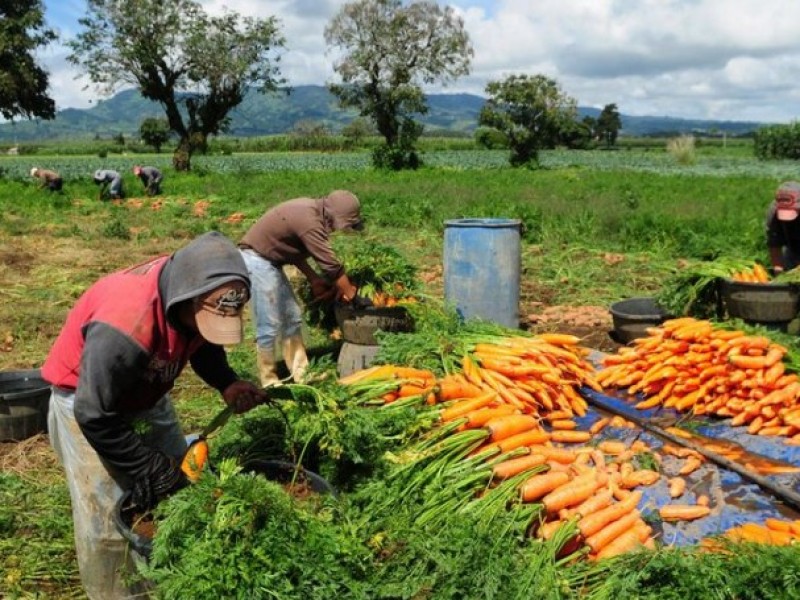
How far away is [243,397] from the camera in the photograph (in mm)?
3473

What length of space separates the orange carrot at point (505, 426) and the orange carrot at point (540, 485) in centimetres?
40

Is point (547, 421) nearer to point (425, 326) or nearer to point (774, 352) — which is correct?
point (425, 326)

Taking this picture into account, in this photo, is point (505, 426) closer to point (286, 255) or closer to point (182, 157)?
point (286, 255)

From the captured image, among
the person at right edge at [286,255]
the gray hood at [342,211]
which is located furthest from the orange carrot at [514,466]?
the gray hood at [342,211]

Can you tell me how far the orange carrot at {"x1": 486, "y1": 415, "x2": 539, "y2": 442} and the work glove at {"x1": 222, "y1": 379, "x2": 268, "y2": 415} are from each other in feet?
4.83

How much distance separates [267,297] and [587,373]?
2.86 m

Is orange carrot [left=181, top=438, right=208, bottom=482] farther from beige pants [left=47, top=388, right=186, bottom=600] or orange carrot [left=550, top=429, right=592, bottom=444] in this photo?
orange carrot [left=550, top=429, right=592, bottom=444]

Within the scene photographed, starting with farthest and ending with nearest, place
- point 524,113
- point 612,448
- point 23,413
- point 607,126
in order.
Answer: point 607,126 < point 524,113 < point 23,413 < point 612,448

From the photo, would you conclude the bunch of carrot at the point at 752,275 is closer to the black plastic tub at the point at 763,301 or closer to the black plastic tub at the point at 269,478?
the black plastic tub at the point at 763,301

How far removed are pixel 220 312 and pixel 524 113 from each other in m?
46.0

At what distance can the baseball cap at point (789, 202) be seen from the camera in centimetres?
722

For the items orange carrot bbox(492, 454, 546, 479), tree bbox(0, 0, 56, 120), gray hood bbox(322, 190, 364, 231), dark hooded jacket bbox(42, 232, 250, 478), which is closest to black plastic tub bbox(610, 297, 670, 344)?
gray hood bbox(322, 190, 364, 231)

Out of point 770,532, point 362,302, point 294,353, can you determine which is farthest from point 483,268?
point 770,532

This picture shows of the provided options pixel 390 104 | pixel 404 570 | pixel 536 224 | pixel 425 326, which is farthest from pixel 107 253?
pixel 390 104
